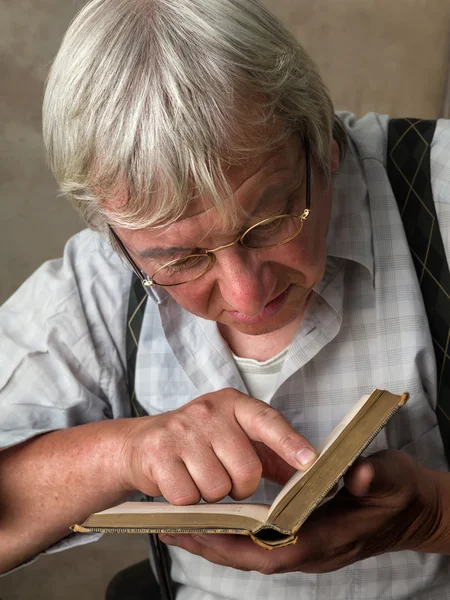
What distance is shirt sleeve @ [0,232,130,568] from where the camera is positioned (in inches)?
56.5

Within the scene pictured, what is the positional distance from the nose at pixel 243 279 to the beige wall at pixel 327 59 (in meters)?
1.16

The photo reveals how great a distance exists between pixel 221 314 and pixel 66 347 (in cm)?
39

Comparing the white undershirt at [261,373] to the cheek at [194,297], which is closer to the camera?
the cheek at [194,297]

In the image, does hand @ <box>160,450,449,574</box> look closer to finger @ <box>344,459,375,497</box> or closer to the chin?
finger @ <box>344,459,375,497</box>

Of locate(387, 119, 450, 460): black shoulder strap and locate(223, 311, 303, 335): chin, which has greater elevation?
locate(387, 119, 450, 460): black shoulder strap

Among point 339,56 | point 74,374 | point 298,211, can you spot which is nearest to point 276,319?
point 298,211

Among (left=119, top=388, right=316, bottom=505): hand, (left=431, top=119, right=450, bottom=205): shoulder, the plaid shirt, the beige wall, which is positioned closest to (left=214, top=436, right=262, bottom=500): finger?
(left=119, top=388, right=316, bottom=505): hand

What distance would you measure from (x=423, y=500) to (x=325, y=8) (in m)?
1.44

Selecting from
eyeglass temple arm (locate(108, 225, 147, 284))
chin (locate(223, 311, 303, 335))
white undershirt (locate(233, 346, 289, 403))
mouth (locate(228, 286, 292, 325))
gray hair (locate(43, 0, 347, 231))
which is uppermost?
gray hair (locate(43, 0, 347, 231))

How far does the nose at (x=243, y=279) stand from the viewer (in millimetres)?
1095

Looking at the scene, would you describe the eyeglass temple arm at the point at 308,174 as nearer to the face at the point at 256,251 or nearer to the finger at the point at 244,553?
the face at the point at 256,251

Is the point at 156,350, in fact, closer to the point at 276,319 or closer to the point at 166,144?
the point at 276,319

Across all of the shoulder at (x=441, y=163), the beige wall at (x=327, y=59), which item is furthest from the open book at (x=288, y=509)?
the beige wall at (x=327, y=59)

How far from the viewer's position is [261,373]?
4.56 feet
